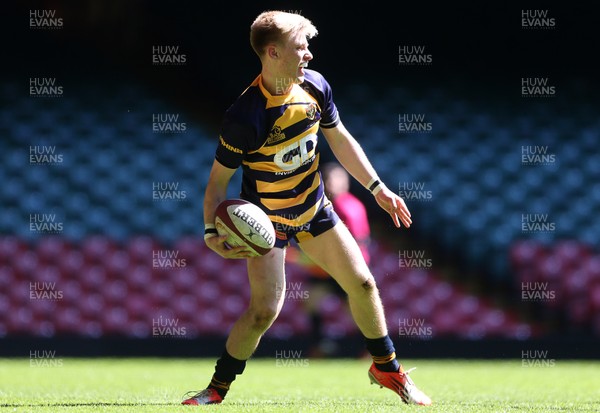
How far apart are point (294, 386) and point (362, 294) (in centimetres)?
193

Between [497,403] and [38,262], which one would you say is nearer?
[497,403]

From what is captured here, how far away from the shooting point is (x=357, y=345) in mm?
9578

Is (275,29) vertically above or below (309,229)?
above

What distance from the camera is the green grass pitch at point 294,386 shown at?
14.9 ft

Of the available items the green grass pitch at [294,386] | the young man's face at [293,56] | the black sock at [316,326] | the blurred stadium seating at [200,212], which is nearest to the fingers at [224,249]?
the green grass pitch at [294,386]

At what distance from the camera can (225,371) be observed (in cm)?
463

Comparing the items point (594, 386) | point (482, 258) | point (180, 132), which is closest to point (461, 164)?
point (482, 258)

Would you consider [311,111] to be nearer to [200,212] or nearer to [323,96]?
[323,96]

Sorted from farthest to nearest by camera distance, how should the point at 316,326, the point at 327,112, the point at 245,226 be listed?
the point at 316,326, the point at 327,112, the point at 245,226

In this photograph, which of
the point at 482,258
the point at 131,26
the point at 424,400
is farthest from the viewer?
the point at 131,26

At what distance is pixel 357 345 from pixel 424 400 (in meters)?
4.99

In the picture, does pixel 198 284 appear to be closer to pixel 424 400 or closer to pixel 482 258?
pixel 482 258

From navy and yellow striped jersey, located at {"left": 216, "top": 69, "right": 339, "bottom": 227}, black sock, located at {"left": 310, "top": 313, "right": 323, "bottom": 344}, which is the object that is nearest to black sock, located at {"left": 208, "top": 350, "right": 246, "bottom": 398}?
navy and yellow striped jersey, located at {"left": 216, "top": 69, "right": 339, "bottom": 227}

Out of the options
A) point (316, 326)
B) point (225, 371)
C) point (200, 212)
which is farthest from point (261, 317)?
point (200, 212)
